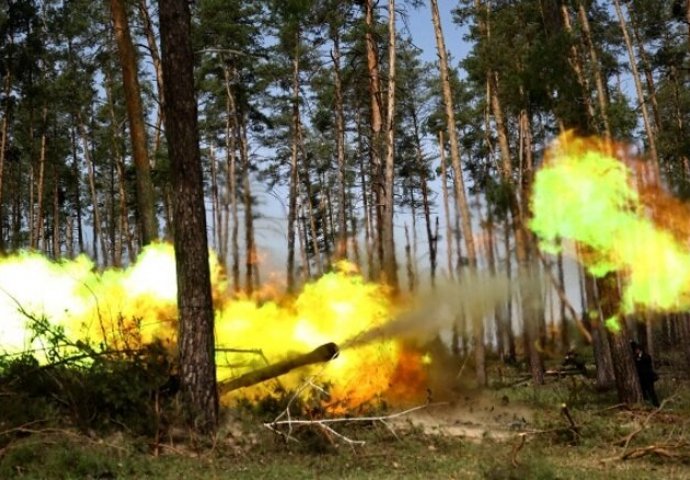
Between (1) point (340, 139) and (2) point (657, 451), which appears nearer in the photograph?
(2) point (657, 451)

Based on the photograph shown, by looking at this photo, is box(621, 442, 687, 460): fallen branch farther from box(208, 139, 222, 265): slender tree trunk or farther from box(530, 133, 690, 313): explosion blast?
box(208, 139, 222, 265): slender tree trunk

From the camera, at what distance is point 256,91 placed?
98.6 ft

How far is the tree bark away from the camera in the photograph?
851 cm

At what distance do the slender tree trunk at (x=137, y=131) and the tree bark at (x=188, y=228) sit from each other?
4.00m

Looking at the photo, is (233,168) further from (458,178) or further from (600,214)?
(600,214)

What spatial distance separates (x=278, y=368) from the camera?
10164 mm

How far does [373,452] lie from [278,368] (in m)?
2.23

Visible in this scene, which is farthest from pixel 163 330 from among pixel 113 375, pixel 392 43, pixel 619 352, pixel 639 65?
pixel 639 65

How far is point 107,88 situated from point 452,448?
27490 mm

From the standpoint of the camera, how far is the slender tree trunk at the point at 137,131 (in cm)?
1274

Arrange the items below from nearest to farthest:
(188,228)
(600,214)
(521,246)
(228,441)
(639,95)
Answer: (228,441) < (188,228) < (600,214) < (521,246) < (639,95)

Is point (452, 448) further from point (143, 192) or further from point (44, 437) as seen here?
point (143, 192)

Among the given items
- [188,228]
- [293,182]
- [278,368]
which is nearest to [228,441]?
[278,368]

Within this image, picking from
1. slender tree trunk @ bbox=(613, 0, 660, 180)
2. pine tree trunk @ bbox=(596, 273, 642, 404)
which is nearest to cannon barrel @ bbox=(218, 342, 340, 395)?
pine tree trunk @ bbox=(596, 273, 642, 404)
